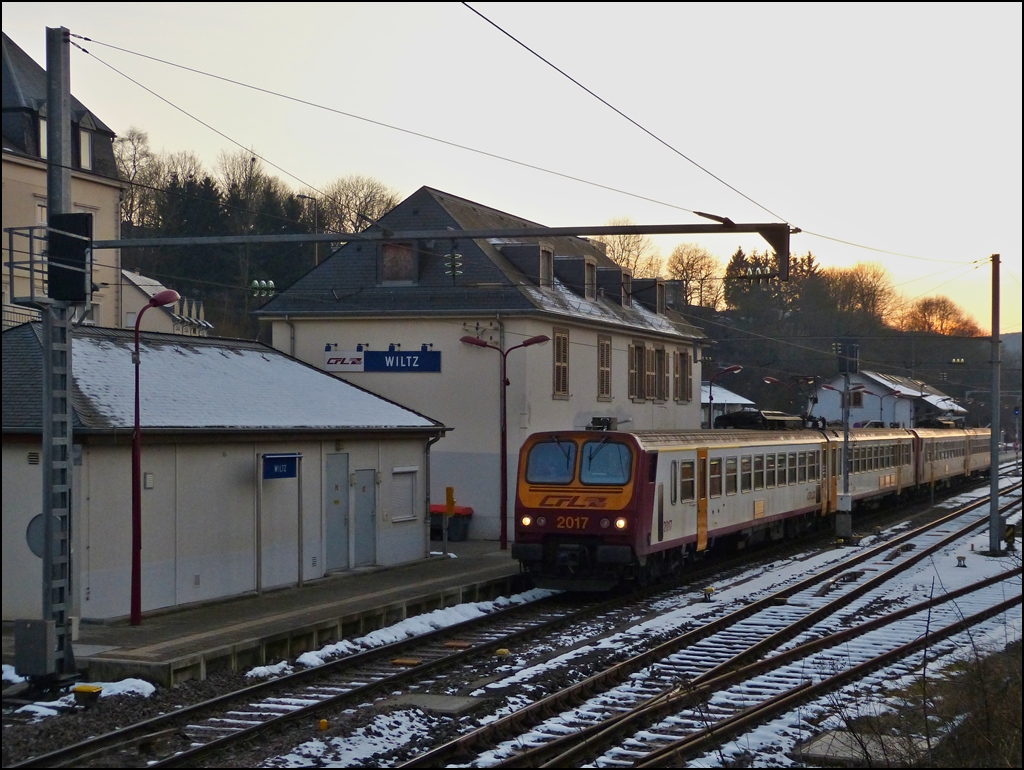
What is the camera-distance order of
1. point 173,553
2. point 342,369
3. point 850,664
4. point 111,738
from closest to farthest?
point 111,738, point 850,664, point 173,553, point 342,369

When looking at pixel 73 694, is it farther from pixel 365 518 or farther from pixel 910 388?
pixel 910 388

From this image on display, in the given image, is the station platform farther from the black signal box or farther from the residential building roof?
the residential building roof

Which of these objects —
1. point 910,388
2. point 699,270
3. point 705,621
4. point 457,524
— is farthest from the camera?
point 910,388

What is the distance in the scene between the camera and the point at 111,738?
967 centimetres

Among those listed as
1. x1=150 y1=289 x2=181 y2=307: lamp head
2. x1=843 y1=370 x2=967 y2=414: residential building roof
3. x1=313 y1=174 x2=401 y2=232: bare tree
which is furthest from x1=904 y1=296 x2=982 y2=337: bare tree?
x1=150 y1=289 x2=181 y2=307: lamp head

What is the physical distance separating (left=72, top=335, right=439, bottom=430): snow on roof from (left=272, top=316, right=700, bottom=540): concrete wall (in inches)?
224

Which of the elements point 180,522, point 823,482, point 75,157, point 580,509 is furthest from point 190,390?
point 823,482

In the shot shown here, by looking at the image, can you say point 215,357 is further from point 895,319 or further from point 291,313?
point 895,319

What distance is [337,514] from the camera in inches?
762

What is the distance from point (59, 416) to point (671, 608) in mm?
9609

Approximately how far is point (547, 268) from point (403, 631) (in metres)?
17.3

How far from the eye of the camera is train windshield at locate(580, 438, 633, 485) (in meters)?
18.0

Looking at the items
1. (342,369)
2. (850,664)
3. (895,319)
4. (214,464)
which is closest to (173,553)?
(214,464)

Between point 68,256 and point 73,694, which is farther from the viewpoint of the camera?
point 68,256
